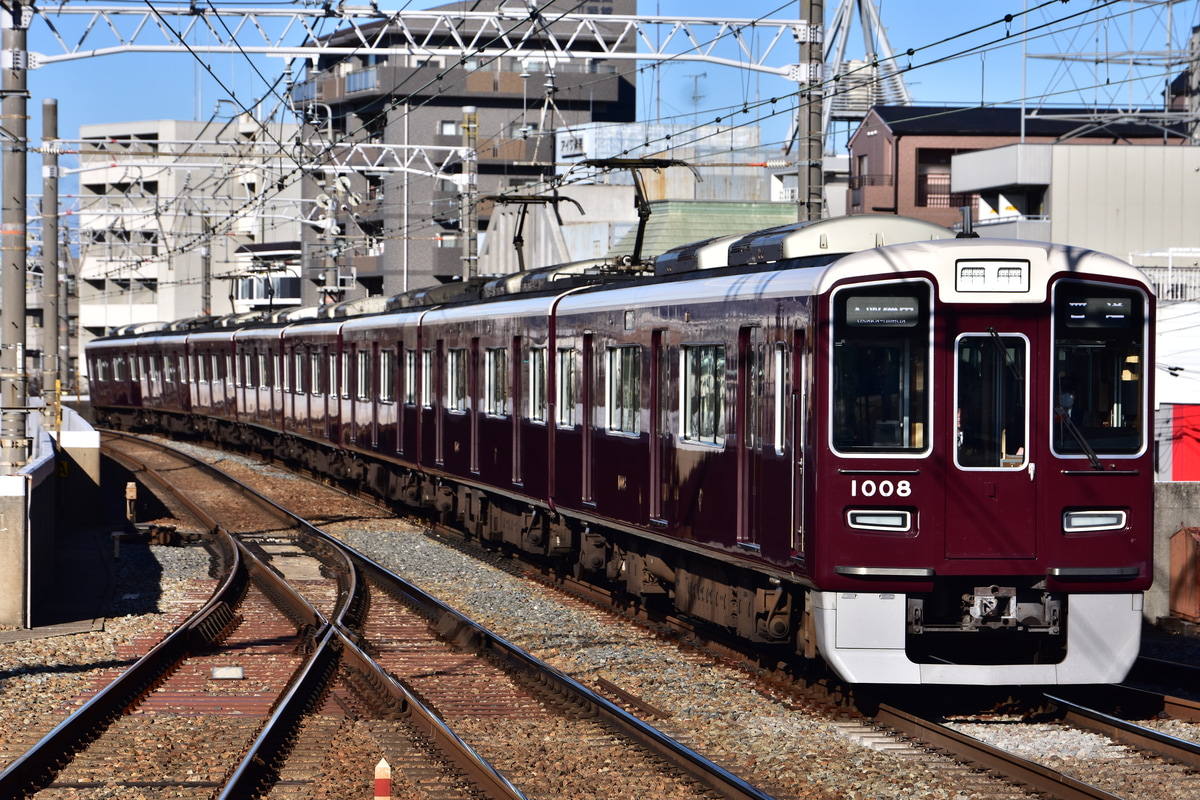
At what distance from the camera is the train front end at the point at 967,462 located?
29.8 feet

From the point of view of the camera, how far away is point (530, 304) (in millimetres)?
15883

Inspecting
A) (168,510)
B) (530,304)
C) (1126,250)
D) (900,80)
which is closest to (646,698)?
(530,304)

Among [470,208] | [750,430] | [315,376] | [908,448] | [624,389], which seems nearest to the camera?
[908,448]

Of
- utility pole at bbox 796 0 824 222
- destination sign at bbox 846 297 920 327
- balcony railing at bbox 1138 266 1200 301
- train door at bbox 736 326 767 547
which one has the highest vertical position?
A: utility pole at bbox 796 0 824 222

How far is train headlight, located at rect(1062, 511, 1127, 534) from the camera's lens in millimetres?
9188

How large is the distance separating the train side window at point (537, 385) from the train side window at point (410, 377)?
17.3 ft

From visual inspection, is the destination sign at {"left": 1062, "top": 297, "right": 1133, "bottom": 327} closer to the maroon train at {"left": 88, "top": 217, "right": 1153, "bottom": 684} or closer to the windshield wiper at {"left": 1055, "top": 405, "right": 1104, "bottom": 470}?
the maroon train at {"left": 88, "top": 217, "right": 1153, "bottom": 684}

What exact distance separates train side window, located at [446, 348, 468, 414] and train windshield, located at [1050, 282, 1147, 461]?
10.0 metres

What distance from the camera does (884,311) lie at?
360 inches

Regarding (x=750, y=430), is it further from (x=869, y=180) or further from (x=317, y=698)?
(x=869, y=180)

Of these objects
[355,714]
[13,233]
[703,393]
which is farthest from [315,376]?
[355,714]

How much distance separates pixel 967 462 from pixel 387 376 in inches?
563

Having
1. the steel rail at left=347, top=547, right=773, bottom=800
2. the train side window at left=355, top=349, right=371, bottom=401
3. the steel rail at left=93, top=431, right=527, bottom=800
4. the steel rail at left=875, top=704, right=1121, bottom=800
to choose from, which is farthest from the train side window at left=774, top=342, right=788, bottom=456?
the train side window at left=355, top=349, right=371, bottom=401

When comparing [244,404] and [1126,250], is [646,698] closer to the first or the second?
[244,404]
